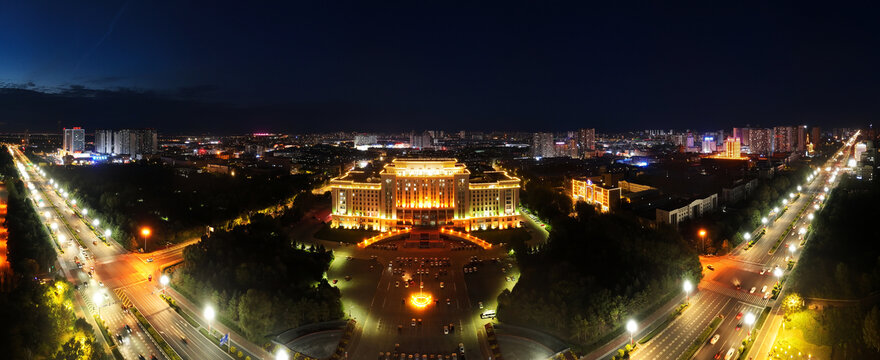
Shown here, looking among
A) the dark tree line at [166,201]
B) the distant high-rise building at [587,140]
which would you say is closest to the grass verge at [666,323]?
the dark tree line at [166,201]

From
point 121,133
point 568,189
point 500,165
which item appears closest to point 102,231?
point 568,189

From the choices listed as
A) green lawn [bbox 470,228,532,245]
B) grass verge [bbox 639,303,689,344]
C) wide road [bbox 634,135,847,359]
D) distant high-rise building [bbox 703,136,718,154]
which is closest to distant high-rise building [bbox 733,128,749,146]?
distant high-rise building [bbox 703,136,718,154]

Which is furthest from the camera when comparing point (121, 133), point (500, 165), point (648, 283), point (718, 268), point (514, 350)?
point (121, 133)

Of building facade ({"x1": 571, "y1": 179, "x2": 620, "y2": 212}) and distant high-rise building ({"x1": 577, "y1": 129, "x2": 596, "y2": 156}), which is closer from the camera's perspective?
building facade ({"x1": 571, "y1": 179, "x2": 620, "y2": 212})

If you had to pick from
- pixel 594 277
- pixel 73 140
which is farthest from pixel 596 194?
pixel 73 140

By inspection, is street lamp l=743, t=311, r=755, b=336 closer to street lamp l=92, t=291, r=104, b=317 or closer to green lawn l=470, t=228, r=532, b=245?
green lawn l=470, t=228, r=532, b=245

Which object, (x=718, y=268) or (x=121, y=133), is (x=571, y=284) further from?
(x=121, y=133)
